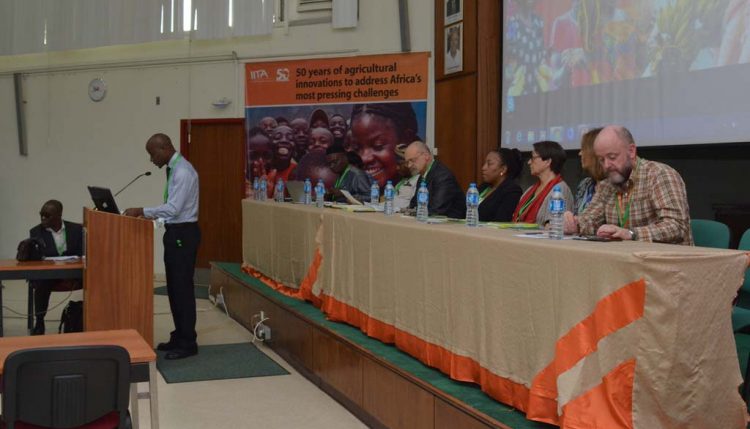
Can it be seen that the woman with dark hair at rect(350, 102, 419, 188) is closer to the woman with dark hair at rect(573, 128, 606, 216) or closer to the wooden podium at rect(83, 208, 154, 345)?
the wooden podium at rect(83, 208, 154, 345)

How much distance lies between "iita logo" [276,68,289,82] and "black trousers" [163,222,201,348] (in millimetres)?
3957

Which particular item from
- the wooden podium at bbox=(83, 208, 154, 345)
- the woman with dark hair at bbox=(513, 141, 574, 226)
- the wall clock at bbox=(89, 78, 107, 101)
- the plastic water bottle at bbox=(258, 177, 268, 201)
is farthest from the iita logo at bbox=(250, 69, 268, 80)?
the woman with dark hair at bbox=(513, 141, 574, 226)

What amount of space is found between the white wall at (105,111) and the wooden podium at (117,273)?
4.53 metres

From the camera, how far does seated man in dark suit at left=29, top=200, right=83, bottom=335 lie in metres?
5.61

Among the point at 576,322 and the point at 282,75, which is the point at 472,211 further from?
the point at 282,75

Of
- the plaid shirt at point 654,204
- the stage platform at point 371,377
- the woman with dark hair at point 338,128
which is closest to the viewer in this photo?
the plaid shirt at point 654,204

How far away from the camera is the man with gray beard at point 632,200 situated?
2.73m

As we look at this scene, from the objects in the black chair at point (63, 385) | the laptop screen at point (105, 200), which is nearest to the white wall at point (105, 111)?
the laptop screen at point (105, 200)

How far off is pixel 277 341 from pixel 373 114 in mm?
3551

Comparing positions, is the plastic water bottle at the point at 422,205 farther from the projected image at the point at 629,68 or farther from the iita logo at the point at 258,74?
the iita logo at the point at 258,74

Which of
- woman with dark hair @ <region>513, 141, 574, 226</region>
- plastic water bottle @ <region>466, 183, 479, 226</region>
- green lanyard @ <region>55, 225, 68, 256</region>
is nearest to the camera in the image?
plastic water bottle @ <region>466, 183, 479, 226</region>

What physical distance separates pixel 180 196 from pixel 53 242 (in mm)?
1368

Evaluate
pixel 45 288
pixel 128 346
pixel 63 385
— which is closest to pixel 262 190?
pixel 45 288

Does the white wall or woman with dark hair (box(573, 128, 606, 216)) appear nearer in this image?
woman with dark hair (box(573, 128, 606, 216))
